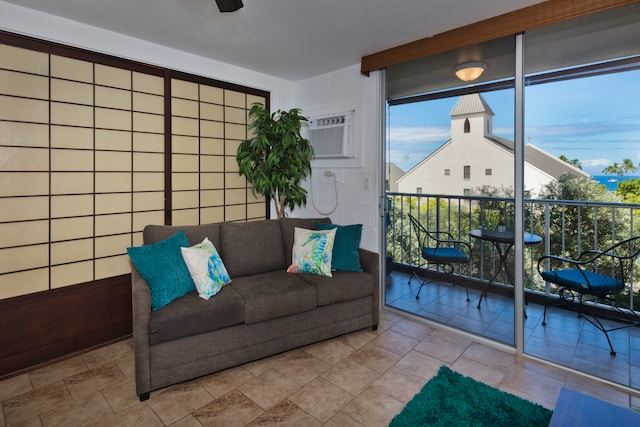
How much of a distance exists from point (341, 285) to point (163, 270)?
4.40 ft

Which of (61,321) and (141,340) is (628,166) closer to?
(141,340)

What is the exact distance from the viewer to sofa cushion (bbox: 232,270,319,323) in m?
2.41

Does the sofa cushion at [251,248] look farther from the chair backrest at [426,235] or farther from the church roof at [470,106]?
the church roof at [470,106]

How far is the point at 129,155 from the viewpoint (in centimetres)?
299

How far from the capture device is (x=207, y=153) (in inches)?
140

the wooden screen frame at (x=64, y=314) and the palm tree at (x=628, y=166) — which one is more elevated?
the palm tree at (x=628, y=166)

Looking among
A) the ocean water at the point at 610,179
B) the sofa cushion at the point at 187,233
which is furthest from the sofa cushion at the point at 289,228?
the ocean water at the point at 610,179

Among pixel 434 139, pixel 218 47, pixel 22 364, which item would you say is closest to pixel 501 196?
pixel 434 139

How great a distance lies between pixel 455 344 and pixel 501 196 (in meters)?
1.25

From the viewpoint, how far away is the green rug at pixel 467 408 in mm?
1872

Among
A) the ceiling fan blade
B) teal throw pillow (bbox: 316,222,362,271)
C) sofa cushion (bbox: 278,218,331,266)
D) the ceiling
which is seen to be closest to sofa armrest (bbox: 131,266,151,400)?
sofa cushion (bbox: 278,218,331,266)

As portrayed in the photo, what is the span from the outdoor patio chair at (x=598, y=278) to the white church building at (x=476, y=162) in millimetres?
653

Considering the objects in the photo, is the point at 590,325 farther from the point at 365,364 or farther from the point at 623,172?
the point at 365,364

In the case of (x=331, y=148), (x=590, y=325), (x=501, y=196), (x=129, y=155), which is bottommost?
(x=590, y=325)
